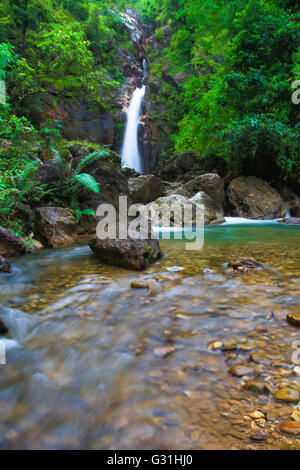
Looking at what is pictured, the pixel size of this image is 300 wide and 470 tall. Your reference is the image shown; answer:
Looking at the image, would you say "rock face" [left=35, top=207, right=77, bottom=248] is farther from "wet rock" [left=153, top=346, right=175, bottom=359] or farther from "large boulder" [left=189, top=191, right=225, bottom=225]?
"large boulder" [left=189, top=191, right=225, bottom=225]

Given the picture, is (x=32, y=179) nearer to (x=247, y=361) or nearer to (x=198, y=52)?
(x=247, y=361)

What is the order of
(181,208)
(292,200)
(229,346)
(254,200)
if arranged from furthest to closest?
1. (292,200)
2. (254,200)
3. (181,208)
4. (229,346)

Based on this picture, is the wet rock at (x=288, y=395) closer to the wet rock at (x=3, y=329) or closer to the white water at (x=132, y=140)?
the wet rock at (x=3, y=329)

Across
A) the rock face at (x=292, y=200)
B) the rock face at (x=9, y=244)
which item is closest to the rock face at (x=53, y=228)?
the rock face at (x=9, y=244)

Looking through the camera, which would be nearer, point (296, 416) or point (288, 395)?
point (296, 416)

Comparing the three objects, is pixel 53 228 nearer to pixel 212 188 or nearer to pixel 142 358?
pixel 142 358

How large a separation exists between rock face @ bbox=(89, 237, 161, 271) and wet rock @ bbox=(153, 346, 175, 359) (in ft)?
5.75

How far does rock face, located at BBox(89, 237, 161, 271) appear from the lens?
3494mm

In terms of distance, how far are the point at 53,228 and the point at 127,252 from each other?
7.47 ft

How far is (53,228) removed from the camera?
5180mm

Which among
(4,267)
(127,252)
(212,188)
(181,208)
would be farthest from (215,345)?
(212,188)

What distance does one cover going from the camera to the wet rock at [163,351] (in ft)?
5.44

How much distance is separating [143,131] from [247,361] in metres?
20.9
